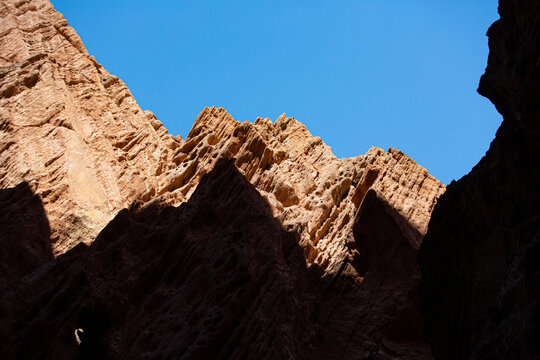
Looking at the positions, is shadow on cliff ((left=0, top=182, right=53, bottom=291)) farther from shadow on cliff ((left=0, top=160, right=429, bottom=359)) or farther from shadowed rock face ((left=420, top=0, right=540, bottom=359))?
shadowed rock face ((left=420, top=0, right=540, bottom=359))

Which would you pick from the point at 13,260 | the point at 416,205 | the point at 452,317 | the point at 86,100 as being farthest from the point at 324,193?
the point at 86,100

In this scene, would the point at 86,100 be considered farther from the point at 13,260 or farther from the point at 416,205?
the point at 416,205

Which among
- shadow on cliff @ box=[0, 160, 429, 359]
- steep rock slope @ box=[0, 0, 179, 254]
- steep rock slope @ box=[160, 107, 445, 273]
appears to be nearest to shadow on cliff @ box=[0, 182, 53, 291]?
steep rock slope @ box=[0, 0, 179, 254]

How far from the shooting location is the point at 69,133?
1609 inches

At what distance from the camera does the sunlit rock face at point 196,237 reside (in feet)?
76.4

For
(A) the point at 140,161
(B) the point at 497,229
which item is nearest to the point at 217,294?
(B) the point at 497,229

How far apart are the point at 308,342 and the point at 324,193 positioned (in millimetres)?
14648

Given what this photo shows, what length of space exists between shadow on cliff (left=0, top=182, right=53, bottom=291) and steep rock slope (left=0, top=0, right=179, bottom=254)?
0.59 m

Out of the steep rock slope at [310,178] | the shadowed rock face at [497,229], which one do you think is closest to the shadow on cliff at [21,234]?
the steep rock slope at [310,178]

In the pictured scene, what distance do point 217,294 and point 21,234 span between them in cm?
1367

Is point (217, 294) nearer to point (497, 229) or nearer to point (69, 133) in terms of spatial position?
point (497, 229)

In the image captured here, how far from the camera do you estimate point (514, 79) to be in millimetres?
17750

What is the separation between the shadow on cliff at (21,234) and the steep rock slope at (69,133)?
1.95 feet

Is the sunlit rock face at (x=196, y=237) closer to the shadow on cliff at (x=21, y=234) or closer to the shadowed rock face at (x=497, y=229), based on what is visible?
the shadow on cliff at (x=21, y=234)
